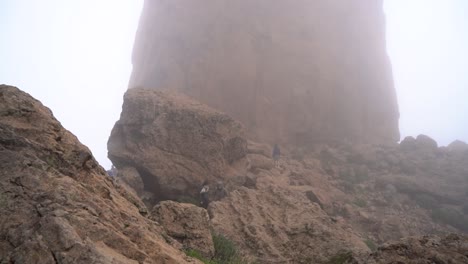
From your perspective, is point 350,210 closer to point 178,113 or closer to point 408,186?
point 408,186

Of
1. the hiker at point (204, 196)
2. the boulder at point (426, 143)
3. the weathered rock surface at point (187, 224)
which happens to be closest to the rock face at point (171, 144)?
the hiker at point (204, 196)

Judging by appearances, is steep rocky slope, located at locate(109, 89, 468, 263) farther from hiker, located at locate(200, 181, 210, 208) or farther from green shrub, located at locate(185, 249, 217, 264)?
green shrub, located at locate(185, 249, 217, 264)

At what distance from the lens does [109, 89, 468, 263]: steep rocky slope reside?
30.6 ft

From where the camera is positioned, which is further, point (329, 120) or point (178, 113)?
point (329, 120)

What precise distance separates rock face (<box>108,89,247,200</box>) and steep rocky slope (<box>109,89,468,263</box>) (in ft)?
0.16

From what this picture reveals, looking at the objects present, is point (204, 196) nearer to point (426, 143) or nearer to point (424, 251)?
point (424, 251)

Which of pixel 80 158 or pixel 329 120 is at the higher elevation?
pixel 329 120

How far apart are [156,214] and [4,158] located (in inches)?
158

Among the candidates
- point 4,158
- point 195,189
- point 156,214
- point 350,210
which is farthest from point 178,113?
point 4,158

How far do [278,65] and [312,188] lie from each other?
14674 mm

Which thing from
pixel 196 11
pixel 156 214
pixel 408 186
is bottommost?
pixel 156 214

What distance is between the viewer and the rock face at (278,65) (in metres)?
27.4

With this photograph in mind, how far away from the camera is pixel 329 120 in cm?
2878

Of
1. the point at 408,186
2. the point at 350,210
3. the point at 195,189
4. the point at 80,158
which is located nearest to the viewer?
the point at 80,158
